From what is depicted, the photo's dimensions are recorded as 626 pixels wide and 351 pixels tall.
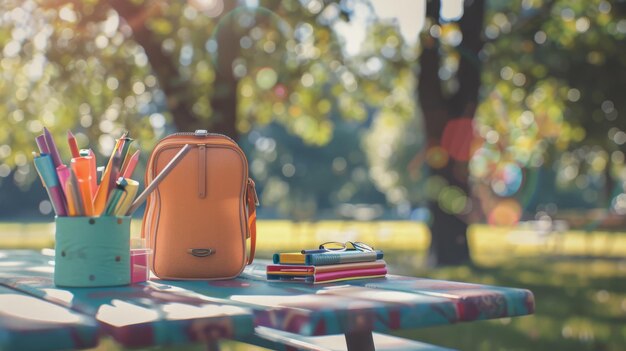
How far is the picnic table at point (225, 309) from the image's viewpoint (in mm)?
1396

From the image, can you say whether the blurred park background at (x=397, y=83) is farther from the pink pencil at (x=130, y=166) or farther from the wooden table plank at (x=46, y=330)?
the wooden table plank at (x=46, y=330)

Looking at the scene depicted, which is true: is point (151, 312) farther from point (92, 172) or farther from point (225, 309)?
point (92, 172)

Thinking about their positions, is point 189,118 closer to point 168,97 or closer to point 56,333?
point 168,97

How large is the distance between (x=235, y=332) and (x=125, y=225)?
65 centimetres

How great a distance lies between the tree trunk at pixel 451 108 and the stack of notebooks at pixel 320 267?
329 inches

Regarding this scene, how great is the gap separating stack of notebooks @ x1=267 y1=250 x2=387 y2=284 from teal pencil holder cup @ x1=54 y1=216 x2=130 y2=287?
45cm

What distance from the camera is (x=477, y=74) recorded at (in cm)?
1095

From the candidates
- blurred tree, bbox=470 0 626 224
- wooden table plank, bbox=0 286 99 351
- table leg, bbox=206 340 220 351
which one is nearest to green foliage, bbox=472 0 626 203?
blurred tree, bbox=470 0 626 224

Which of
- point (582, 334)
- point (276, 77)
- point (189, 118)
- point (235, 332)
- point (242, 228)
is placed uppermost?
point (276, 77)

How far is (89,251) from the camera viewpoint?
197cm

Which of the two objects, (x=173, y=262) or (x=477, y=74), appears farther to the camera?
(x=477, y=74)

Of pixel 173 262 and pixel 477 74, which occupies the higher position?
pixel 477 74

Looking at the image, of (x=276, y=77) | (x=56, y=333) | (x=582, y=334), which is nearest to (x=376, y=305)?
(x=56, y=333)

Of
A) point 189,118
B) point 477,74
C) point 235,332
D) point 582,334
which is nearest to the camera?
point 235,332
